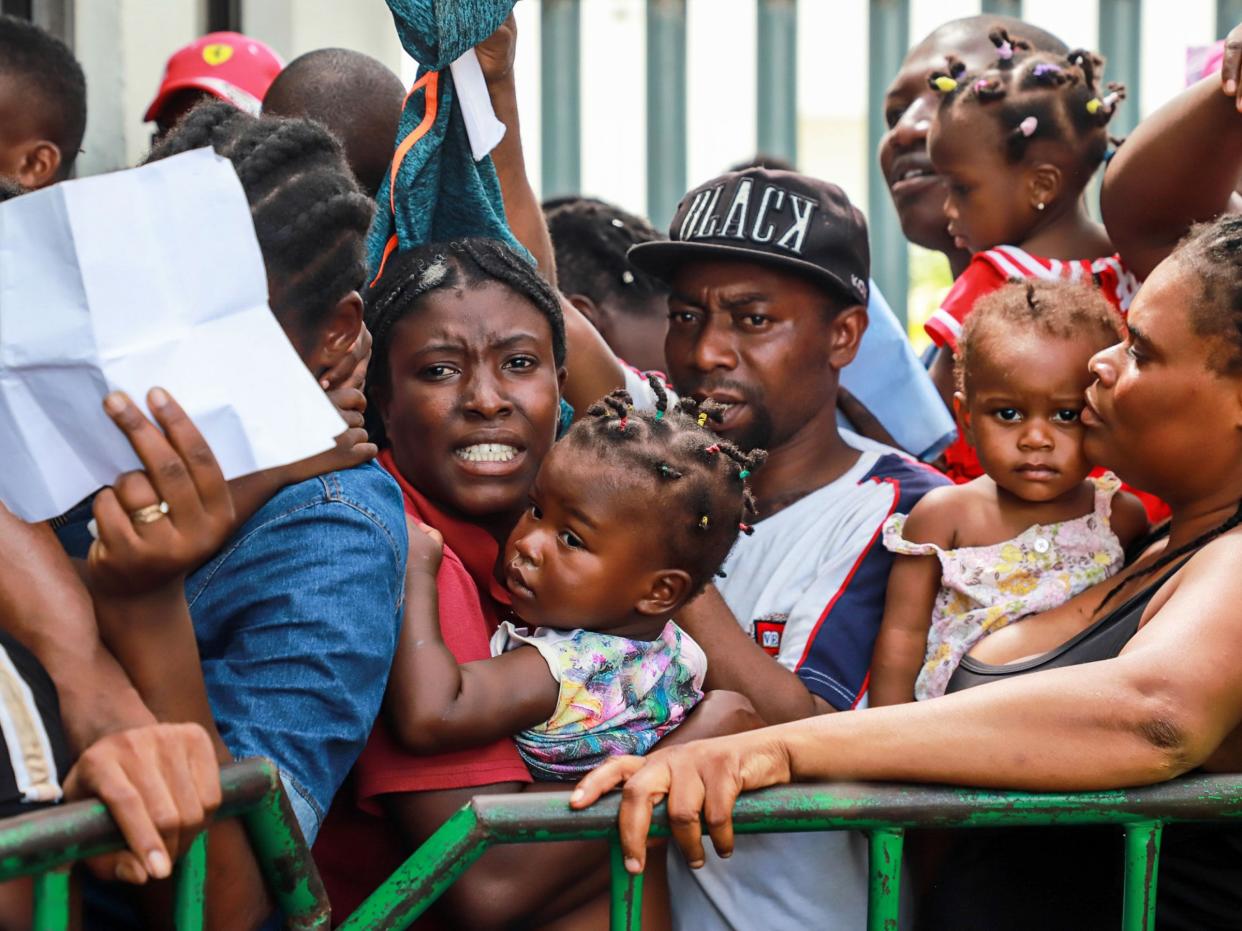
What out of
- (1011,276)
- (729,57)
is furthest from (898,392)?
(729,57)

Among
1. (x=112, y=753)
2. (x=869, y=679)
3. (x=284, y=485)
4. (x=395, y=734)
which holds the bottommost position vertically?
(x=869, y=679)

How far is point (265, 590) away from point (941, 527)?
1427 mm

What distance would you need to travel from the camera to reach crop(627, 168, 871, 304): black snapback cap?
317 centimetres

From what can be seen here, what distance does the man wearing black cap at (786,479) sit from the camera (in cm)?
252

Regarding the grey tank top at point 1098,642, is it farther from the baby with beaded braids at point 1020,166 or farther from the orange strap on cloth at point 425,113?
the orange strap on cloth at point 425,113

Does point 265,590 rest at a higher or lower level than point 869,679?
higher

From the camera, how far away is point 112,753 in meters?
1.50

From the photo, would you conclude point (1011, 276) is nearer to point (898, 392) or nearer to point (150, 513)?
point (898, 392)

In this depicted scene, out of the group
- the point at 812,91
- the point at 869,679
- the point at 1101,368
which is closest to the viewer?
the point at 1101,368

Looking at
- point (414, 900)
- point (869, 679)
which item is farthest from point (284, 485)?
point (869, 679)

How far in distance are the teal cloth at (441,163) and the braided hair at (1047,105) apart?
139cm

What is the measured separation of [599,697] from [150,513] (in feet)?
3.13

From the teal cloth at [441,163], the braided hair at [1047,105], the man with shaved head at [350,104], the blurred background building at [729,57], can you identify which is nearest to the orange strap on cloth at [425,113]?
the teal cloth at [441,163]

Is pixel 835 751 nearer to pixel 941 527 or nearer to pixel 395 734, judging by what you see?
pixel 395 734
